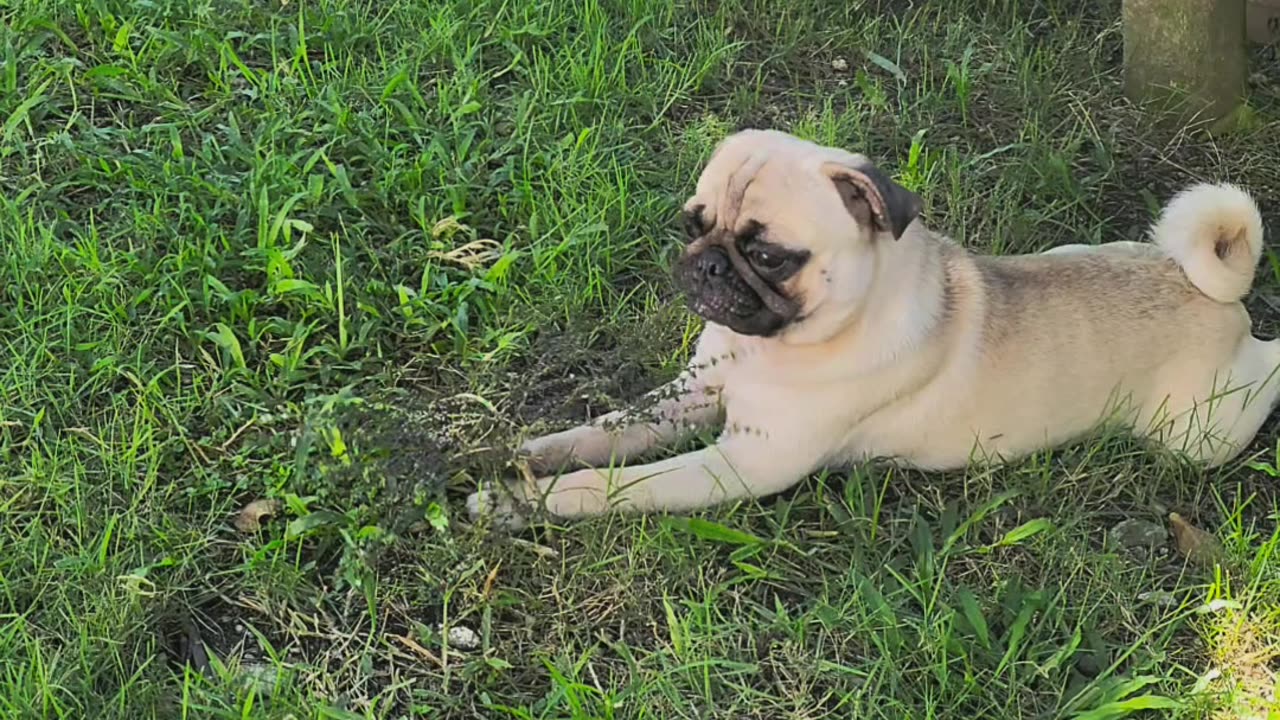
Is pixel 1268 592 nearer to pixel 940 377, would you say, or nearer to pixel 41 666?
pixel 940 377

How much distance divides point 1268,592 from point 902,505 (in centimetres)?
81

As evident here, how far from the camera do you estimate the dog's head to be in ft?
9.15

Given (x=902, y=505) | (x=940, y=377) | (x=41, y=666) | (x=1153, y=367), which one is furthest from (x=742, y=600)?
(x=41, y=666)

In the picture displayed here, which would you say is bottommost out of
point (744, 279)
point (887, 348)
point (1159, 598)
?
point (1159, 598)

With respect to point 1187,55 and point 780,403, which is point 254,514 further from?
point 1187,55

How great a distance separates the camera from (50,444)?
3.03m

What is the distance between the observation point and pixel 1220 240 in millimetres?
3154

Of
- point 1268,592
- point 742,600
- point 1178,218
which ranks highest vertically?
point 1178,218

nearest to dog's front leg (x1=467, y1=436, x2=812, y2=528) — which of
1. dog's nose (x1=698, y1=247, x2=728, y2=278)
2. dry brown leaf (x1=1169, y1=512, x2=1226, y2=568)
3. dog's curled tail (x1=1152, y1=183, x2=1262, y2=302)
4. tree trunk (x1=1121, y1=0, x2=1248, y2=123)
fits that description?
dog's nose (x1=698, y1=247, x2=728, y2=278)

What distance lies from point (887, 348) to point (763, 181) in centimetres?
48

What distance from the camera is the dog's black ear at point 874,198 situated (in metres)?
2.73

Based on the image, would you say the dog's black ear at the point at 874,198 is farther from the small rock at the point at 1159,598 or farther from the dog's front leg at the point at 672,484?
the small rock at the point at 1159,598

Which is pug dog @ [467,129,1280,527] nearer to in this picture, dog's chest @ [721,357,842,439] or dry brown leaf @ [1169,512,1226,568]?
dog's chest @ [721,357,842,439]

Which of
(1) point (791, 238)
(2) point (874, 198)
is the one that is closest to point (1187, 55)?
(2) point (874, 198)
